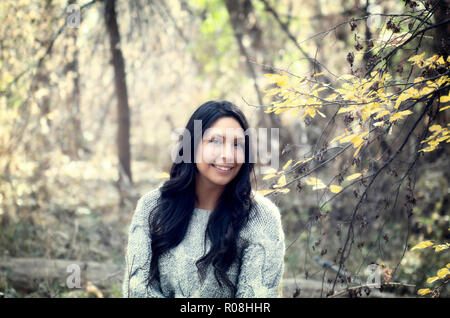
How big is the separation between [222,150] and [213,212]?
0.37 meters

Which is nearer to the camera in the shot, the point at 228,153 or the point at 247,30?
the point at 228,153

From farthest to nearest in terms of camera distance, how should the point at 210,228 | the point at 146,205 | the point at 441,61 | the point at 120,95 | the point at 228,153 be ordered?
the point at 120,95, the point at 146,205, the point at 210,228, the point at 228,153, the point at 441,61

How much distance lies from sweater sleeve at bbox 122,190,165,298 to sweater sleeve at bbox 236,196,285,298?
1.57ft

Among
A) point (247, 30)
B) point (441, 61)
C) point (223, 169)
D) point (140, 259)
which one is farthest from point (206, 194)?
point (247, 30)

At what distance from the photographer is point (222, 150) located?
7.49 ft

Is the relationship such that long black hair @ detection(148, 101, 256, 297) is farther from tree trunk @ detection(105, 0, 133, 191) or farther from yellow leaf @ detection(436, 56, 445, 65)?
tree trunk @ detection(105, 0, 133, 191)

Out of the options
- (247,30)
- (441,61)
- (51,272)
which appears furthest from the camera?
(247,30)

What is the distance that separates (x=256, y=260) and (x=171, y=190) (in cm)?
61

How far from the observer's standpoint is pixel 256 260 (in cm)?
228

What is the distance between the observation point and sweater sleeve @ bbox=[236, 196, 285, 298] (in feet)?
7.40

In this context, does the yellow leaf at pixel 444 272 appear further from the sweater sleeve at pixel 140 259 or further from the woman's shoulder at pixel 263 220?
the sweater sleeve at pixel 140 259

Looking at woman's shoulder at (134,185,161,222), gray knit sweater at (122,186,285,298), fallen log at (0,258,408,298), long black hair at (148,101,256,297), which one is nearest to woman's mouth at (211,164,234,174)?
long black hair at (148,101,256,297)

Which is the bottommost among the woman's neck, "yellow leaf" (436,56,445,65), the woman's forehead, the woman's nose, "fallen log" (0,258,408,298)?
"fallen log" (0,258,408,298)

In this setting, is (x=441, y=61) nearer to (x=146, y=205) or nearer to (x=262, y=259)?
(x=262, y=259)
